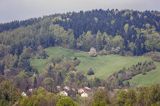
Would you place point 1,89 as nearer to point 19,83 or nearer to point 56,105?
point 56,105

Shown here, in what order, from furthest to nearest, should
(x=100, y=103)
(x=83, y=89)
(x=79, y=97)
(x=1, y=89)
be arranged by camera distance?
(x=83, y=89) → (x=79, y=97) → (x=1, y=89) → (x=100, y=103)

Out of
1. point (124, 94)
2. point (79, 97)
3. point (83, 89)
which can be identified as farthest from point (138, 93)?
point (83, 89)

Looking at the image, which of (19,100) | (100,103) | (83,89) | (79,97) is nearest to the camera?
(100,103)

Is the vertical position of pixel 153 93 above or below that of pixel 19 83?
above

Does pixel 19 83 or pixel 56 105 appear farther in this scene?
pixel 19 83

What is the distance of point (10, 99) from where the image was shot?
12719cm

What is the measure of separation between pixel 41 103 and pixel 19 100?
7281mm

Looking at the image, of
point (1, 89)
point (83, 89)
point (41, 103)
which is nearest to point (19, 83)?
point (83, 89)

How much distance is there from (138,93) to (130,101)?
157 inches

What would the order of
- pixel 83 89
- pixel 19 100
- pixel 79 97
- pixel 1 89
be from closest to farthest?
pixel 19 100
pixel 1 89
pixel 79 97
pixel 83 89

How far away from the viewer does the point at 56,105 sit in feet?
369

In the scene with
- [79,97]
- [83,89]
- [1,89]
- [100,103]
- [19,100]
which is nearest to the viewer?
[100,103]

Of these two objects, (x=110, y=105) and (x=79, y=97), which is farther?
(x=79, y=97)

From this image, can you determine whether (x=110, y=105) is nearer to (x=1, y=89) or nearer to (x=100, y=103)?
(x=100, y=103)
